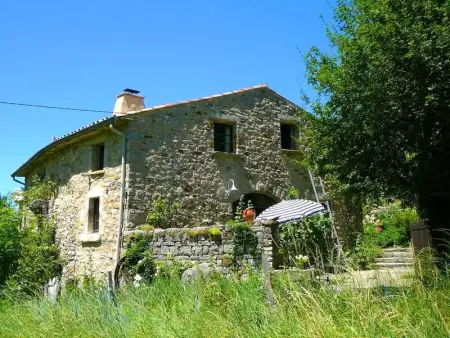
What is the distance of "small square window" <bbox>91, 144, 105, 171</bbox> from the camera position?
12.4 m

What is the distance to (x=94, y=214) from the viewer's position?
484 inches

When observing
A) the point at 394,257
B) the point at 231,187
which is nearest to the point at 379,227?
the point at 394,257

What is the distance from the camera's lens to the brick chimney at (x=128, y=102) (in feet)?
40.0

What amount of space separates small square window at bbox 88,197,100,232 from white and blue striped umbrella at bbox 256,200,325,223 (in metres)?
4.38

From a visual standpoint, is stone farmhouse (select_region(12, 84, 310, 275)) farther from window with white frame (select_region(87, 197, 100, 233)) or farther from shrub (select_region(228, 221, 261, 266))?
shrub (select_region(228, 221, 261, 266))

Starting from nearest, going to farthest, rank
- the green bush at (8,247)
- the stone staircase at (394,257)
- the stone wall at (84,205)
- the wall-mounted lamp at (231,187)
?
1. the stone wall at (84,205)
2. the stone staircase at (394,257)
3. the green bush at (8,247)
4. the wall-mounted lamp at (231,187)

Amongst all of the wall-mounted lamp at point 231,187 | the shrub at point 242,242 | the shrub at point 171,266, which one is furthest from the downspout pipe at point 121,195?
the shrub at point 242,242

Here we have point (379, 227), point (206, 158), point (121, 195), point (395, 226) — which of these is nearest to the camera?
Result: point (121, 195)

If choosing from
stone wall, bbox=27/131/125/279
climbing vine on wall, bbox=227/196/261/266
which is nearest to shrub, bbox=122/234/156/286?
stone wall, bbox=27/131/125/279

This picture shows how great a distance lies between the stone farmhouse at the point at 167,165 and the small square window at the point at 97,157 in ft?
0.09

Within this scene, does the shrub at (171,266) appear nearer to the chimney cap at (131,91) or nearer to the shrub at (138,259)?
the shrub at (138,259)

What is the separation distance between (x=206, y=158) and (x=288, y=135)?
3352mm

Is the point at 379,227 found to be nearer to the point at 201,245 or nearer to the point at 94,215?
the point at 201,245

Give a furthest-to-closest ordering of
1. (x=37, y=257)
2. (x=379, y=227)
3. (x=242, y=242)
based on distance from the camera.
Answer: (x=379, y=227) < (x=37, y=257) < (x=242, y=242)
